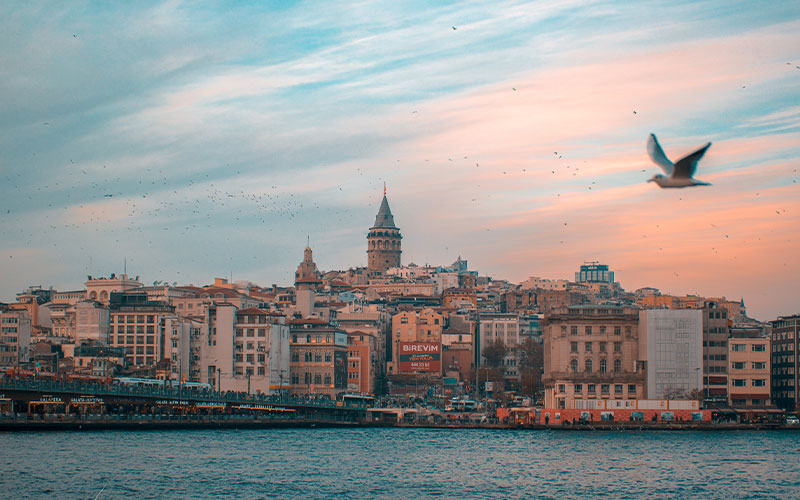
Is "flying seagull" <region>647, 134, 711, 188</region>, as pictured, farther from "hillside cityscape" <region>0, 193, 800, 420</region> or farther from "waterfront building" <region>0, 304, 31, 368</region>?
"waterfront building" <region>0, 304, 31, 368</region>

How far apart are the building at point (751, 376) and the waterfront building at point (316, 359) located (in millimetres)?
36413

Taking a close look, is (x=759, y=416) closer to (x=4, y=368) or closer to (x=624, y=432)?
(x=624, y=432)

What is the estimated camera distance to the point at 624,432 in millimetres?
86125

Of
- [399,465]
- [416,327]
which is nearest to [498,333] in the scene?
[416,327]

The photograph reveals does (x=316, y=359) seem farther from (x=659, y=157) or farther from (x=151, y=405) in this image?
(x=659, y=157)

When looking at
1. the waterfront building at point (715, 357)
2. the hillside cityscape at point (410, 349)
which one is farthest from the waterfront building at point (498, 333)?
the waterfront building at point (715, 357)

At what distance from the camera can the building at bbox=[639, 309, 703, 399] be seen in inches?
3575

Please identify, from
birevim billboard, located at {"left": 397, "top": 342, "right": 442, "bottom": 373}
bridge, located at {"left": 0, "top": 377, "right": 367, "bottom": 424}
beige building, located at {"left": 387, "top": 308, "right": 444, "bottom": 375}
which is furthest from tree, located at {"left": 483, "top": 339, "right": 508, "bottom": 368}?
bridge, located at {"left": 0, "top": 377, "right": 367, "bottom": 424}

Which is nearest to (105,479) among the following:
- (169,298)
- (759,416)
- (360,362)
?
(759,416)

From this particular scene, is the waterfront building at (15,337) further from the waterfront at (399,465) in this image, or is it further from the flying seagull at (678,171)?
the flying seagull at (678,171)

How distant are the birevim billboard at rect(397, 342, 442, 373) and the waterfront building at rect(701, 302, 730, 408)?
36290 millimetres

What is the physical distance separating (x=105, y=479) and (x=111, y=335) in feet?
217

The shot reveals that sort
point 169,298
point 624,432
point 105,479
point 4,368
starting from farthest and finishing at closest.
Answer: point 169,298 < point 4,368 < point 624,432 < point 105,479

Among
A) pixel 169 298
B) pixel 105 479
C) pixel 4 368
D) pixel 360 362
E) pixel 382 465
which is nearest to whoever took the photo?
pixel 105 479
